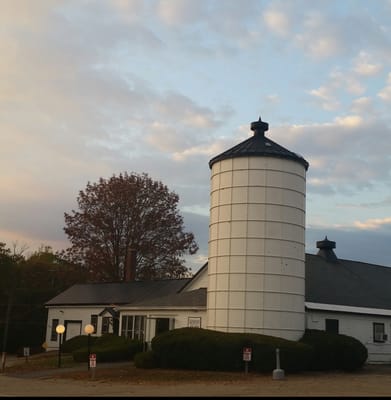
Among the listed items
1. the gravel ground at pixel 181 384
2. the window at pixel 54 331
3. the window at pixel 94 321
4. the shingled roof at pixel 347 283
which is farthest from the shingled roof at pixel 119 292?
the gravel ground at pixel 181 384

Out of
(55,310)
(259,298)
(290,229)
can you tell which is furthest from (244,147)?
(55,310)

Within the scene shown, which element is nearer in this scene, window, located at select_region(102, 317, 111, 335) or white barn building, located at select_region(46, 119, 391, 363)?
white barn building, located at select_region(46, 119, 391, 363)

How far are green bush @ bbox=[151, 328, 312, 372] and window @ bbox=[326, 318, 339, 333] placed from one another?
17.4ft

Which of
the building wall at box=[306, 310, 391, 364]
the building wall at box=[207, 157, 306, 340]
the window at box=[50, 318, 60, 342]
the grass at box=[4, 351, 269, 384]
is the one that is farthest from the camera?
the window at box=[50, 318, 60, 342]

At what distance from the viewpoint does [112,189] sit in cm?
5438

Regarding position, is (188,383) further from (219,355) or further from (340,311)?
(340,311)

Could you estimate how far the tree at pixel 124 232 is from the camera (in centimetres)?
5344

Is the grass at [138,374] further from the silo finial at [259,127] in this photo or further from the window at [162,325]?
the silo finial at [259,127]

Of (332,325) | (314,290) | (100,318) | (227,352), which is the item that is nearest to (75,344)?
(100,318)

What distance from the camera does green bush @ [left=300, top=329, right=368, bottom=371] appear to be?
26.3 metres

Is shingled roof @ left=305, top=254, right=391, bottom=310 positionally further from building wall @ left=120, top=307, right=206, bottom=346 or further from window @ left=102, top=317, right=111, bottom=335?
window @ left=102, top=317, right=111, bottom=335

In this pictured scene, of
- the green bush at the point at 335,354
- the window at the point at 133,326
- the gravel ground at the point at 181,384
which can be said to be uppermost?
the window at the point at 133,326

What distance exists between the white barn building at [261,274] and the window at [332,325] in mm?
49

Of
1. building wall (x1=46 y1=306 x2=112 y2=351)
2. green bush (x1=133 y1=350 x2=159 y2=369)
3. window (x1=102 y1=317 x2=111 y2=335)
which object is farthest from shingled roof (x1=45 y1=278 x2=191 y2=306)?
green bush (x1=133 y1=350 x2=159 y2=369)
